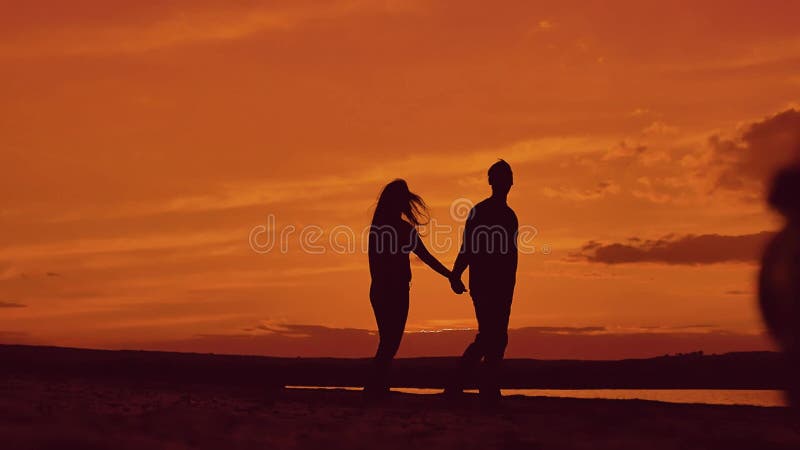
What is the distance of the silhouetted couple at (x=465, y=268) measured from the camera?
10727 mm

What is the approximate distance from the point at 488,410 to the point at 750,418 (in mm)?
2135

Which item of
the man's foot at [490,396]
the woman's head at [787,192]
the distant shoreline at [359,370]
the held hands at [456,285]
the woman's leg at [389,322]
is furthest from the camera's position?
the distant shoreline at [359,370]

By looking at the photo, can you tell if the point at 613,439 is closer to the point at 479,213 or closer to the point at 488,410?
the point at 488,410

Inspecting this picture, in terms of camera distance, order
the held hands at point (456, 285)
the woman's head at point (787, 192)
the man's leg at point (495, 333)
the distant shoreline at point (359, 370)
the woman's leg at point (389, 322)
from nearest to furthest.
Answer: the woman's head at point (787, 192)
the man's leg at point (495, 333)
the woman's leg at point (389, 322)
the held hands at point (456, 285)
the distant shoreline at point (359, 370)

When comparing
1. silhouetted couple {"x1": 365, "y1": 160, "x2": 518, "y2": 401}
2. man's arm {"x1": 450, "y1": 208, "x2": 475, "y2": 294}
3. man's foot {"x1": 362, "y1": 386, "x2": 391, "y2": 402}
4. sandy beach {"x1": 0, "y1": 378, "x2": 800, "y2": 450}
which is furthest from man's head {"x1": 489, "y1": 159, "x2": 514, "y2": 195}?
man's foot {"x1": 362, "y1": 386, "x2": 391, "y2": 402}

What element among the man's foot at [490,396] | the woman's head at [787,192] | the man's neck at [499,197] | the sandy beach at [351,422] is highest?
the man's neck at [499,197]

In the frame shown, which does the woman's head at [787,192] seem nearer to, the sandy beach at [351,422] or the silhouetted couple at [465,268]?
the sandy beach at [351,422]

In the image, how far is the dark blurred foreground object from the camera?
6277 millimetres

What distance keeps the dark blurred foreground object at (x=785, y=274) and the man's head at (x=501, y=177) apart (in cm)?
429

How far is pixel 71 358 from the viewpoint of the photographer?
45.8 ft

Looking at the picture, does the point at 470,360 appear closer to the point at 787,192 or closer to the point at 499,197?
the point at 499,197

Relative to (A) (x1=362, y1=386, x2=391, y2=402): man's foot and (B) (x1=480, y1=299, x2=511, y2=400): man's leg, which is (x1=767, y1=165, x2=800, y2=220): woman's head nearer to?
(B) (x1=480, y1=299, x2=511, y2=400): man's leg

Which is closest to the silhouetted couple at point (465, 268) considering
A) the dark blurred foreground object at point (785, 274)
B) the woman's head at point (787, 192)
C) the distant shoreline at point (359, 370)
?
the distant shoreline at point (359, 370)

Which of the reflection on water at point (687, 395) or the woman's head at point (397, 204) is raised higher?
the woman's head at point (397, 204)
